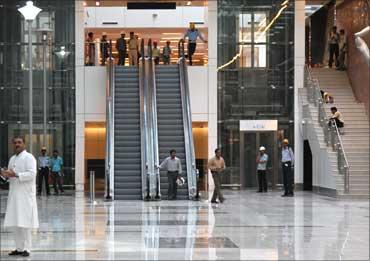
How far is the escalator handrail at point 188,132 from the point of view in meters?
23.5

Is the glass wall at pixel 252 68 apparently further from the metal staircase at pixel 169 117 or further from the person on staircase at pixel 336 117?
the person on staircase at pixel 336 117

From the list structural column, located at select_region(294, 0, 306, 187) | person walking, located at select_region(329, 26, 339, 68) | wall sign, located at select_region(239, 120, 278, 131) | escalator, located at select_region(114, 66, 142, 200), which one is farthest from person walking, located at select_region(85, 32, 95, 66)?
person walking, located at select_region(329, 26, 339, 68)

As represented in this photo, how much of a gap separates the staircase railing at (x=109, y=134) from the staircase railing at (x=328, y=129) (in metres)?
7.39

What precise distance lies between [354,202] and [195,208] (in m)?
5.26

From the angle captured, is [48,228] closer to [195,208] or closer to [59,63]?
[195,208]

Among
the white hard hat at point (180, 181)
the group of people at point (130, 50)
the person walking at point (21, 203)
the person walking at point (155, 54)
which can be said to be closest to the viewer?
the person walking at point (21, 203)

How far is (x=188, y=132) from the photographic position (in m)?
25.6

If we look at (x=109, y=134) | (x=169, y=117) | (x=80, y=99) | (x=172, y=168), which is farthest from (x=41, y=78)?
(x=172, y=168)

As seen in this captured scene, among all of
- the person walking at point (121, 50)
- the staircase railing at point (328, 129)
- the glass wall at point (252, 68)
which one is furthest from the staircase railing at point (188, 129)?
the staircase railing at point (328, 129)

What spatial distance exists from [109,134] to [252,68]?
24.2ft

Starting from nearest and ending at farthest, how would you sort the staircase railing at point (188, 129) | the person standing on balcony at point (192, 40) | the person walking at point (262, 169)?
the staircase railing at point (188, 129) < the person walking at point (262, 169) < the person standing on balcony at point (192, 40)

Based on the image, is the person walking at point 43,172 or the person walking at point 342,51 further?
the person walking at point 342,51

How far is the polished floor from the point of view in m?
10.9

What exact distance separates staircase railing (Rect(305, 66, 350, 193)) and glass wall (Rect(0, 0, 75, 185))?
30.5ft
